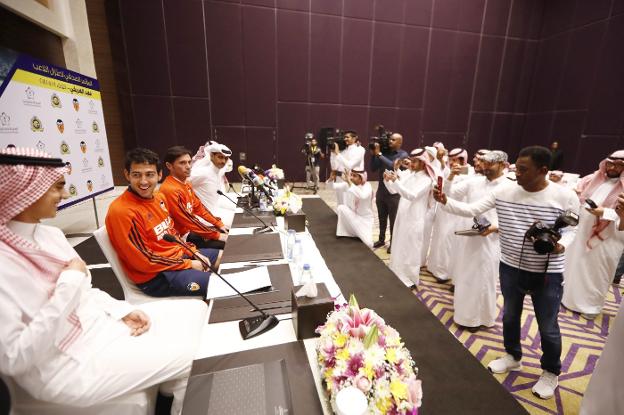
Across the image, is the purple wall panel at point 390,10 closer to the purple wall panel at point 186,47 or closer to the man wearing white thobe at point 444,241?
the purple wall panel at point 186,47

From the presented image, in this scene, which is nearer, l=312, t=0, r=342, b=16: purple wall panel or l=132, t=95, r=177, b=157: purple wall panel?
l=132, t=95, r=177, b=157: purple wall panel

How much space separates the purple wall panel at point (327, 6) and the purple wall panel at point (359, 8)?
0.21 meters

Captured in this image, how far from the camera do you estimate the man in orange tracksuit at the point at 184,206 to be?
2.78 meters

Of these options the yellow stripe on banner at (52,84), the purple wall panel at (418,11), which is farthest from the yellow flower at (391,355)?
the purple wall panel at (418,11)

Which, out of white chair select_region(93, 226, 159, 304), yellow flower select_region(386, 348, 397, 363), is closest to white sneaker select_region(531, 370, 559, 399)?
yellow flower select_region(386, 348, 397, 363)

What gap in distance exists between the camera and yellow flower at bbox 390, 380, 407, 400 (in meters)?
0.88

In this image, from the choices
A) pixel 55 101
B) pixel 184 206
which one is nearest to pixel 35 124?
pixel 55 101

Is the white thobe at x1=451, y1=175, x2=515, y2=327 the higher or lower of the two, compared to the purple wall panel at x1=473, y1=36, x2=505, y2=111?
lower

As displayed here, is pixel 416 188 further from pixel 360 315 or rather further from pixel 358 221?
pixel 360 315

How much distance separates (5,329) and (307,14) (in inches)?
366

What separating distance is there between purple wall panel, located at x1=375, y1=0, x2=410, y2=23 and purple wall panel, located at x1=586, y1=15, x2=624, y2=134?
5221mm

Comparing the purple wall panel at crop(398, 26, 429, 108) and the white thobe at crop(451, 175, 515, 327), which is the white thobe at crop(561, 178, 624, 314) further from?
the purple wall panel at crop(398, 26, 429, 108)

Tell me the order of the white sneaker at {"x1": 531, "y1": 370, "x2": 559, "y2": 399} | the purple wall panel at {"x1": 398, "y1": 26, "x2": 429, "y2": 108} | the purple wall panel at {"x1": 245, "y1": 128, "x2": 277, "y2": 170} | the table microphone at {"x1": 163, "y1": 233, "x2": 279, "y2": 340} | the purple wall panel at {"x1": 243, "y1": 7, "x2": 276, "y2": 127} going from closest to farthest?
1. the table microphone at {"x1": 163, "y1": 233, "x2": 279, "y2": 340}
2. the white sneaker at {"x1": 531, "y1": 370, "x2": 559, "y2": 399}
3. the purple wall panel at {"x1": 243, "y1": 7, "x2": 276, "y2": 127}
4. the purple wall panel at {"x1": 245, "y1": 128, "x2": 277, "y2": 170}
5. the purple wall panel at {"x1": 398, "y1": 26, "x2": 429, "y2": 108}

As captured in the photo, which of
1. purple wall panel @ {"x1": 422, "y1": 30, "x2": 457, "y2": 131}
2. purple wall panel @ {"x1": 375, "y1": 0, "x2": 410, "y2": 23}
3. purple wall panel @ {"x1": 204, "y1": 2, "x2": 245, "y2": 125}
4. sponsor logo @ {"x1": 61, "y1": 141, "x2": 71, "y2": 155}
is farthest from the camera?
purple wall panel @ {"x1": 422, "y1": 30, "x2": 457, "y2": 131}
